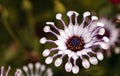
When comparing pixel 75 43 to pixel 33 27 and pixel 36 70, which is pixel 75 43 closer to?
pixel 36 70

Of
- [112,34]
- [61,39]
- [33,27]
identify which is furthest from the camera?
[33,27]

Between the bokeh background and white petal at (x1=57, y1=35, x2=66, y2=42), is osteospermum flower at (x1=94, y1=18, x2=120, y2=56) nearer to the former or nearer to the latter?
the bokeh background

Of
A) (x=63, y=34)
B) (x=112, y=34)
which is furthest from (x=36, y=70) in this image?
(x=112, y=34)

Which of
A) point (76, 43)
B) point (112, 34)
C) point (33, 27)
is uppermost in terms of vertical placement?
point (33, 27)

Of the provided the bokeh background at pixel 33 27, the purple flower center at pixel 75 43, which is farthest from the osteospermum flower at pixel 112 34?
the purple flower center at pixel 75 43

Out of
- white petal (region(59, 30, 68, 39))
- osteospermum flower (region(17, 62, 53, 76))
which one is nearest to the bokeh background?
osteospermum flower (region(17, 62, 53, 76))

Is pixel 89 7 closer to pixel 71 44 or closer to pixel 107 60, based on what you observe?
pixel 107 60

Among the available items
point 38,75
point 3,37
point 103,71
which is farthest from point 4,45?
point 103,71
